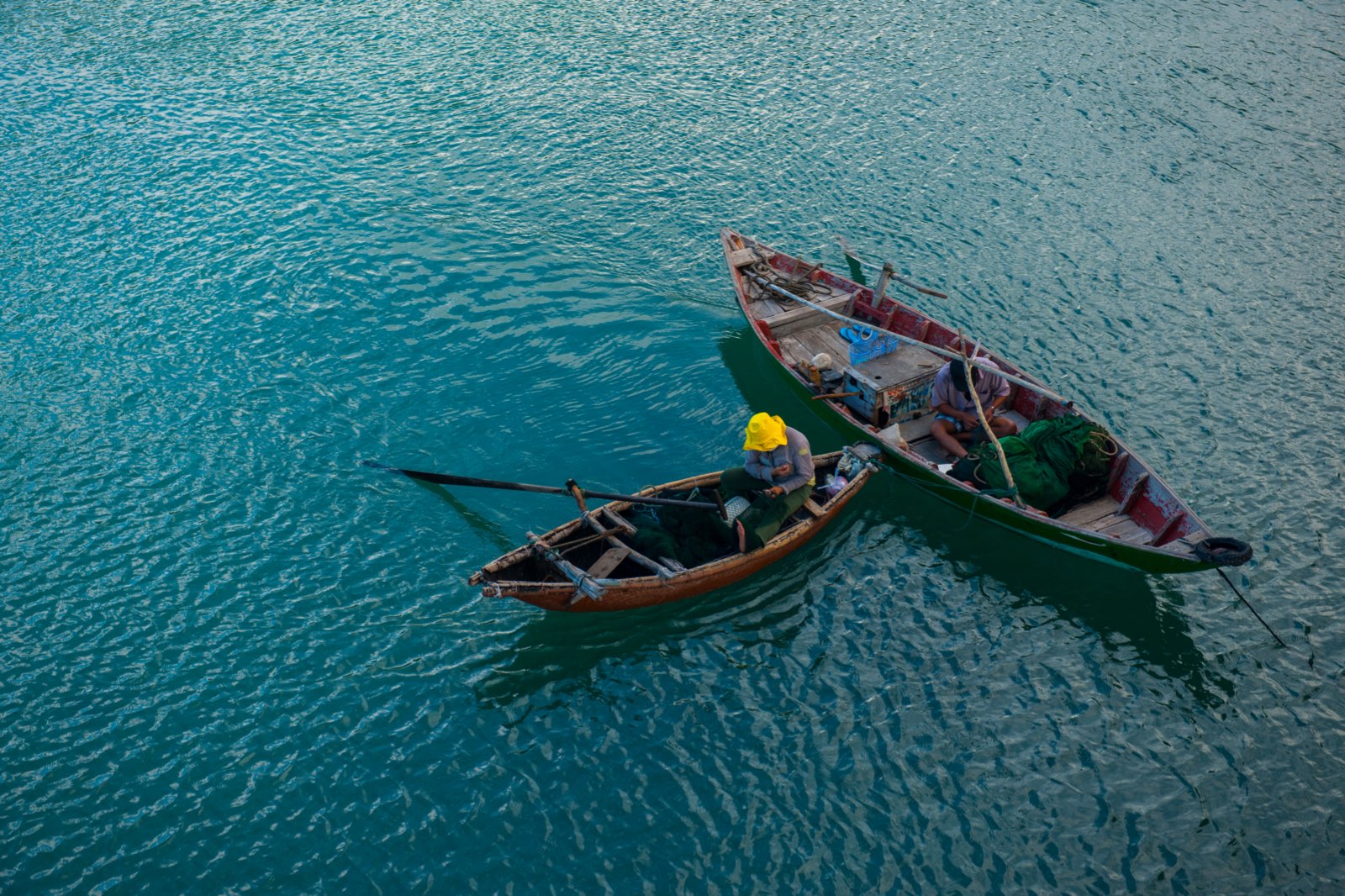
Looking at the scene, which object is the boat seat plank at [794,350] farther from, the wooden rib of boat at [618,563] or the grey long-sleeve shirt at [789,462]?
the grey long-sleeve shirt at [789,462]

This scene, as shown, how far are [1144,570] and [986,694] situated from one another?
344cm

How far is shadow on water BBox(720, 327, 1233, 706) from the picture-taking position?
48.8 ft

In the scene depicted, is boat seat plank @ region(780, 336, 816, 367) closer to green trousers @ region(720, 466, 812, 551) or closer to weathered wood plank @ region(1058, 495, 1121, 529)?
green trousers @ region(720, 466, 812, 551)

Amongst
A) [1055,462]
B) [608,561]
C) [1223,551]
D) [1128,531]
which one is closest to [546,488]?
[608,561]

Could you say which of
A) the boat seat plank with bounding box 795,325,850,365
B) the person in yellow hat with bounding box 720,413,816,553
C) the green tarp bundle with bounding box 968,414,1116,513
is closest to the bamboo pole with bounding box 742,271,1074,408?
the boat seat plank with bounding box 795,325,850,365

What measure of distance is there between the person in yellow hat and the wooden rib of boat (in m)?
0.27

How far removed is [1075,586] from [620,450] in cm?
822

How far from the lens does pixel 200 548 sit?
52.2 feet

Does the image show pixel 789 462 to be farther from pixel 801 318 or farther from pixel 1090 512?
pixel 801 318

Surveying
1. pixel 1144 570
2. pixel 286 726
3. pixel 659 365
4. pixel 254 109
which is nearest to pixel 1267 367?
pixel 1144 570

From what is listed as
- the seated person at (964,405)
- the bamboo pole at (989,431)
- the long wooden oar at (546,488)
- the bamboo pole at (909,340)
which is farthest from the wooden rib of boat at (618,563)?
the bamboo pole at (909,340)

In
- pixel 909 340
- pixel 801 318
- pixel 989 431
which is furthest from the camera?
pixel 801 318

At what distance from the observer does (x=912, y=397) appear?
18250 millimetres

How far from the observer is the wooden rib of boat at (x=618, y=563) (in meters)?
14.1
